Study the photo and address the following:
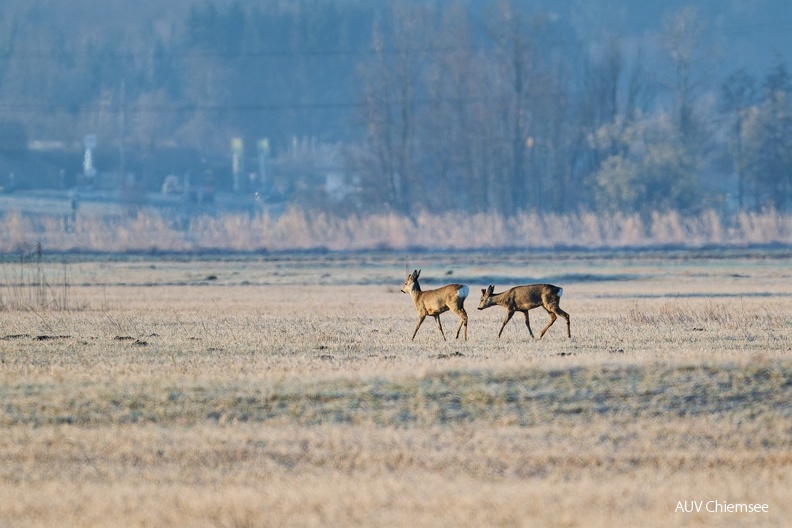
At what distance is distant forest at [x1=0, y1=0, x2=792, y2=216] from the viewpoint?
7712cm

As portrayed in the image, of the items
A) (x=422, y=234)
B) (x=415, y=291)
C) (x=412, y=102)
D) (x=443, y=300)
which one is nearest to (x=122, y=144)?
(x=412, y=102)

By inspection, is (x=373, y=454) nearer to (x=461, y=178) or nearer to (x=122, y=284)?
(x=122, y=284)

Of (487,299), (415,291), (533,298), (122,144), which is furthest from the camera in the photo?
(122,144)

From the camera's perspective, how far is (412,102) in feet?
264

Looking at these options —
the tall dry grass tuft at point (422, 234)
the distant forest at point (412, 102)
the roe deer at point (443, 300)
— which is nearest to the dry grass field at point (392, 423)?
the roe deer at point (443, 300)

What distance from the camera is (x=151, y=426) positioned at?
1334 cm

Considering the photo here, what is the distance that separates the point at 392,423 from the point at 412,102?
223ft

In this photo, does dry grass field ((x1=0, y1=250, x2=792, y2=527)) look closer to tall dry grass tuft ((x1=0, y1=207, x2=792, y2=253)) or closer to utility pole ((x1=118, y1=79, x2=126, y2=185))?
tall dry grass tuft ((x1=0, y1=207, x2=792, y2=253))

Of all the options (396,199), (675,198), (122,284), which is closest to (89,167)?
(396,199)

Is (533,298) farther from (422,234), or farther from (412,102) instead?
(412,102)

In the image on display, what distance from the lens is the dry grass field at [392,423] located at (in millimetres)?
10406

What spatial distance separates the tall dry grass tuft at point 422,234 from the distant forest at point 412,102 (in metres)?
9.46

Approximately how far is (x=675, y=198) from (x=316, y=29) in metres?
48.7

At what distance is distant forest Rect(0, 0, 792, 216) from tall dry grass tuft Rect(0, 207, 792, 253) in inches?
372
